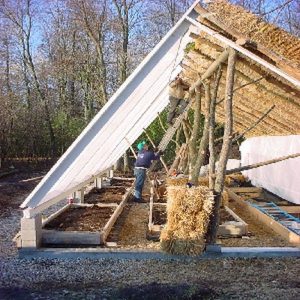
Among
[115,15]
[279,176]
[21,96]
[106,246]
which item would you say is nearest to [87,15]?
[115,15]

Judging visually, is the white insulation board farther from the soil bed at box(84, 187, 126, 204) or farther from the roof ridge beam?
the roof ridge beam

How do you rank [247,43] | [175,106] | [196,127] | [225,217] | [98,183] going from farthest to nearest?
[98,183]
[175,106]
[225,217]
[196,127]
[247,43]

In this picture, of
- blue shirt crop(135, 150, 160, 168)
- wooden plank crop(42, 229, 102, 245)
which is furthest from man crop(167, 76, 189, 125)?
wooden plank crop(42, 229, 102, 245)

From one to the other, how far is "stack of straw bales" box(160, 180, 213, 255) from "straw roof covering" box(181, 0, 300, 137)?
66.1 inches

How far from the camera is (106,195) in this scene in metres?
13.5

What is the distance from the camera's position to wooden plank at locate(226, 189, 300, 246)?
25.7 feet

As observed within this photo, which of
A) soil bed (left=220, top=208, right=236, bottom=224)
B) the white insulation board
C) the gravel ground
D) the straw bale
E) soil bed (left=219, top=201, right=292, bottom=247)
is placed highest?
the straw bale

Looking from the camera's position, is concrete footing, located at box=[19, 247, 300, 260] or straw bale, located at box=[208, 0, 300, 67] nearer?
straw bale, located at box=[208, 0, 300, 67]

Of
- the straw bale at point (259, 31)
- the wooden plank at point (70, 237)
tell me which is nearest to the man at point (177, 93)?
the wooden plank at point (70, 237)

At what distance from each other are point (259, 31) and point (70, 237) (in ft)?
13.6

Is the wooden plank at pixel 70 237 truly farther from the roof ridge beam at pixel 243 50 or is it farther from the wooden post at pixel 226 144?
the roof ridge beam at pixel 243 50

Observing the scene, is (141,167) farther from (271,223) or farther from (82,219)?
(271,223)

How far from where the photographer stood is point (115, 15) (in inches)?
1066

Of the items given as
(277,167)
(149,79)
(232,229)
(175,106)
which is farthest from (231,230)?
(277,167)
